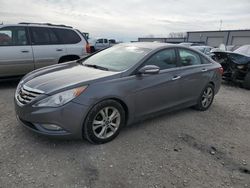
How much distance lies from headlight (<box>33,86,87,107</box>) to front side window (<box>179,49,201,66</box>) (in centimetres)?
241

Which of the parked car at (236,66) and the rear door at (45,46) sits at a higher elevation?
the rear door at (45,46)

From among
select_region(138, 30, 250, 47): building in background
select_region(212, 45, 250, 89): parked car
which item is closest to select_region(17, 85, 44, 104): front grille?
select_region(212, 45, 250, 89): parked car

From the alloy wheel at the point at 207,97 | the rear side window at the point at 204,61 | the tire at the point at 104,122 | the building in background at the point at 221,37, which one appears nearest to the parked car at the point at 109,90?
the tire at the point at 104,122

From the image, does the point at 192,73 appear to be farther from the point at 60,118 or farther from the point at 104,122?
the point at 60,118

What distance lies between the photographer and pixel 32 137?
3.65 metres

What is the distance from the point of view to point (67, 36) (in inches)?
289

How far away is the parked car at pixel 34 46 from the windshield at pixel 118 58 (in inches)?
101

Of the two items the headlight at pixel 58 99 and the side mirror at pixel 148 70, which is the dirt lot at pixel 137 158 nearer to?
the headlight at pixel 58 99

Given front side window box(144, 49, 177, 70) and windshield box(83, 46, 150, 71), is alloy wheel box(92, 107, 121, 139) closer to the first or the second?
windshield box(83, 46, 150, 71)

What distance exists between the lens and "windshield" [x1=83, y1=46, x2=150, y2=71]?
3994 mm

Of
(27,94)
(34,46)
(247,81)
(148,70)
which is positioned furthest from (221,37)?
(27,94)

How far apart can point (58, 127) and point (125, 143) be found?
1.06 meters

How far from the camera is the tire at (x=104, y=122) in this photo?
3379 millimetres

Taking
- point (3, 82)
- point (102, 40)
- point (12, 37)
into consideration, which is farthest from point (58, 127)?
point (102, 40)
